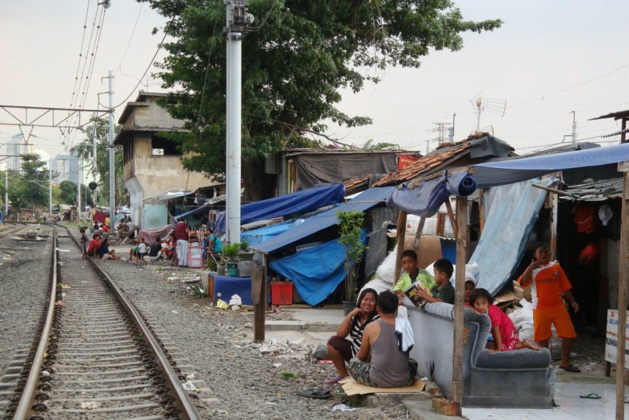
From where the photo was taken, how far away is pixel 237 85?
1930 cm

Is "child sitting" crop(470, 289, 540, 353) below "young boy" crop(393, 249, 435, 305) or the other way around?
below

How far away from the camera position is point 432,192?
317 inches

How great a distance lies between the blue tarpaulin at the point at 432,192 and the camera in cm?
711

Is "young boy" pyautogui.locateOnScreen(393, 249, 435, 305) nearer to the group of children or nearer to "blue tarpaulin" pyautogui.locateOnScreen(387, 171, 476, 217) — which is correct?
the group of children

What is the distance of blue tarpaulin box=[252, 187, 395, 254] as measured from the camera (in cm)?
1634

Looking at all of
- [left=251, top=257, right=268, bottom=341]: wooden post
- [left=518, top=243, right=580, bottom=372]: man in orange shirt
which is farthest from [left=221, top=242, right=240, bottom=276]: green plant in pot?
[left=518, top=243, right=580, bottom=372]: man in orange shirt

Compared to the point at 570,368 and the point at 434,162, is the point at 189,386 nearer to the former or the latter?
the point at 570,368

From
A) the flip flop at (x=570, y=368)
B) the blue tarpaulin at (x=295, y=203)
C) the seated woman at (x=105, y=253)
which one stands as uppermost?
the blue tarpaulin at (x=295, y=203)

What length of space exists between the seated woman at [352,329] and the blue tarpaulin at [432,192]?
1.15 meters

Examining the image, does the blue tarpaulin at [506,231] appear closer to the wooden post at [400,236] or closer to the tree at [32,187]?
the wooden post at [400,236]

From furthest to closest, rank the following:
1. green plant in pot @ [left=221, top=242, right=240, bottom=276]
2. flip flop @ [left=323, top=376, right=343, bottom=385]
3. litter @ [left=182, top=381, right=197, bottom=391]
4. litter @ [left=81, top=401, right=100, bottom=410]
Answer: green plant in pot @ [left=221, top=242, right=240, bottom=276] → flip flop @ [left=323, top=376, right=343, bottom=385] → litter @ [left=182, top=381, right=197, bottom=391] → litter @ [left=81, top=401, right=100, bottom=410]

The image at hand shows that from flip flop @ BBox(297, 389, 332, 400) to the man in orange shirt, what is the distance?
290 centimetres

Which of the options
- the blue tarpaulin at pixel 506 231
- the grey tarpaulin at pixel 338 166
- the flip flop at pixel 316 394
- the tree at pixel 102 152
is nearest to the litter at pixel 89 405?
the flip flop at pixel 316 394

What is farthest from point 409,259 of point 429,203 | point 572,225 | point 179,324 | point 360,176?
point 360,176
